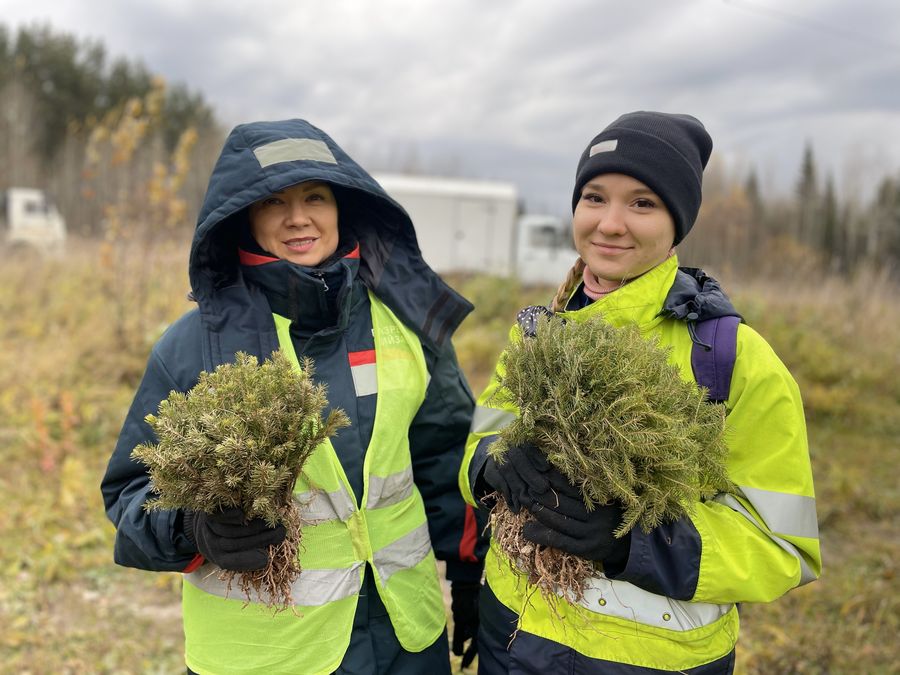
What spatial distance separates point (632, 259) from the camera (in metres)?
1.86

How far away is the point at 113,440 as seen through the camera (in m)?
6.66

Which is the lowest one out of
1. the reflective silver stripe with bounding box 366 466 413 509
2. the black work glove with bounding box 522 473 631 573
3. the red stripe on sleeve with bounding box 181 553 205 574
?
the red stripe on sleeve with bounding box 181 553 205 574

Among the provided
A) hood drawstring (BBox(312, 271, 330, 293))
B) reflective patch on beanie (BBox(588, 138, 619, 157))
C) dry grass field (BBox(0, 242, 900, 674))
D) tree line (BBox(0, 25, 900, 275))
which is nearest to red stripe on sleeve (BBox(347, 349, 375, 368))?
hood drawstring (BBox(312, 271, 330, 293))

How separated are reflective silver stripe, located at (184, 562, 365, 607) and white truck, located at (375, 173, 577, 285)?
18199 mm

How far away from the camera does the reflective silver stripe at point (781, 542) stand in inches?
64.6

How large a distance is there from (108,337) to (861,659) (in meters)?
8.02

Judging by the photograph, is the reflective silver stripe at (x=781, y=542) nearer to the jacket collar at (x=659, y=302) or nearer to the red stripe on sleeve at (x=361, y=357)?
the jacket collar at (x=659, y=302)

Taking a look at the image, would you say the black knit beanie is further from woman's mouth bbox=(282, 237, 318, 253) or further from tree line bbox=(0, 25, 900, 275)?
tree line bbox=(0, 25, 900, 275)

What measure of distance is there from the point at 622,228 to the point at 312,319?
1.02m

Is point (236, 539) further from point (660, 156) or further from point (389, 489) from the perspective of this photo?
point (660, 156)

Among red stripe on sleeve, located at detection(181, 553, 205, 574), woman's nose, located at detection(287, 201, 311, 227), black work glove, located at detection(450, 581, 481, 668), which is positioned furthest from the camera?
black work glove, located at detection(450, 581, 481, 668)

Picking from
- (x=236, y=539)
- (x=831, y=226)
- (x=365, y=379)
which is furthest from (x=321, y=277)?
(x=831, y=226)

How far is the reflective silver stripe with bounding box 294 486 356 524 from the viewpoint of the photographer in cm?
197

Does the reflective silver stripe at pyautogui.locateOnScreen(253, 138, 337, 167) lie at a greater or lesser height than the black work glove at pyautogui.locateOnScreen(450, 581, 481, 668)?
greater
